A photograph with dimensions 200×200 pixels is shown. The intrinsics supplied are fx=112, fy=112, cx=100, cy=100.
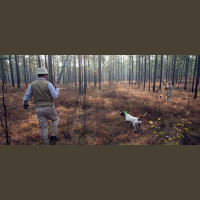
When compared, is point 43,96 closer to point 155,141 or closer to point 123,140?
point 123,140

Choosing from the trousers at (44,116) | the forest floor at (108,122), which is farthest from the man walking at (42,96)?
the forest floor at (108,122)

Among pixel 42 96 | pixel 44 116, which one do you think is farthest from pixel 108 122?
pixel 42 96

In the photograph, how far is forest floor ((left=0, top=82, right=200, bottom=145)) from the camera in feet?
10.6

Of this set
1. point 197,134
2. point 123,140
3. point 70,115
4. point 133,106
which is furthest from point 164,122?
point 70,115

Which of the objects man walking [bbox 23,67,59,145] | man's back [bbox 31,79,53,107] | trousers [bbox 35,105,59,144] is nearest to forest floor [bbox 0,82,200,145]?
trousers [bbox 35,105,59,144]

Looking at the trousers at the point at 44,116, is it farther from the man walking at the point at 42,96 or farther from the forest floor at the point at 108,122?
the forest floor at the point at 108,122

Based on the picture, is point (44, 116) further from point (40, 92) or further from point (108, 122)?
point (108, 122)

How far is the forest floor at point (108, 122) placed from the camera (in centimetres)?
322

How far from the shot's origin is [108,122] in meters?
4.21

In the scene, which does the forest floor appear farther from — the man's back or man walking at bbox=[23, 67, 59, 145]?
the man's back

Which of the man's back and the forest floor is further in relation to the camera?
the forest floor

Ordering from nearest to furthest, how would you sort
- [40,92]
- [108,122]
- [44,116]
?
1. [40,92]
2. [44,116]
3. [108,122]

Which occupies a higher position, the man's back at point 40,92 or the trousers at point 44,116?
the man's back at point 40,92

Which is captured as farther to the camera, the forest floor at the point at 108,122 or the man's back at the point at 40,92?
the forest floor at the point at 108,122
